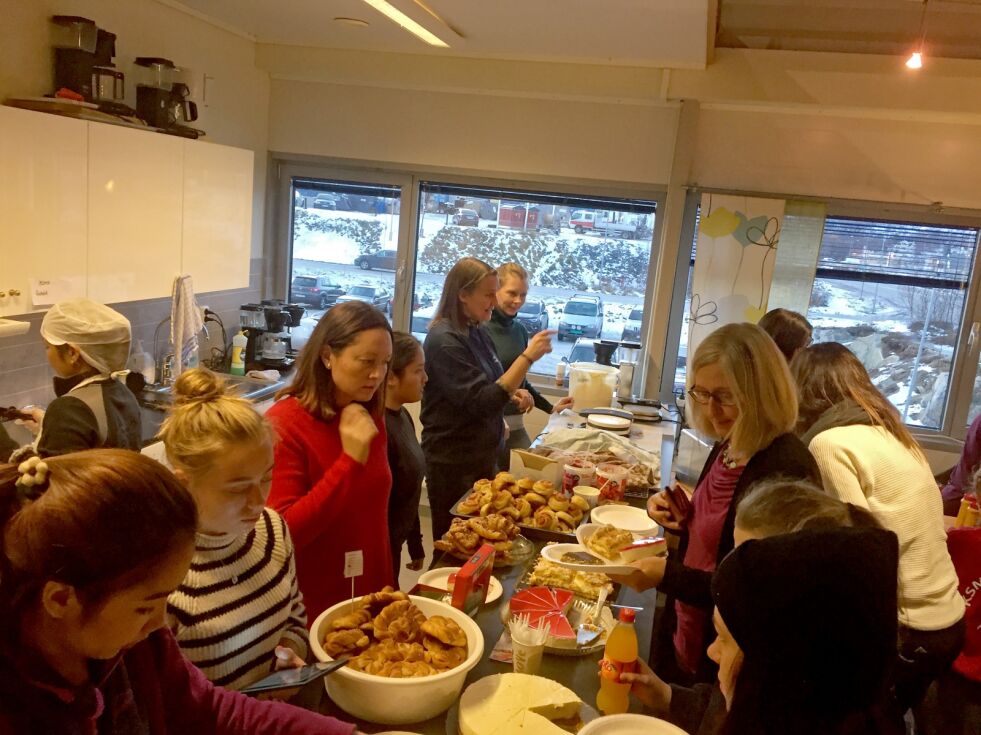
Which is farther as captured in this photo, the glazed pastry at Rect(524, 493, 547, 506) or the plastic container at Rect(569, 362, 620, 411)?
the plastic container at Rect(569, 362, 620, 411)

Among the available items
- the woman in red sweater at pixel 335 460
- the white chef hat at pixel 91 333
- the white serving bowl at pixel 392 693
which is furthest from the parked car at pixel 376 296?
the white serving bowl at pixel 392 693

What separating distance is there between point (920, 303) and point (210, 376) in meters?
4.22

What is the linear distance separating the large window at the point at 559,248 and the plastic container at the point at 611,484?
2.31 metres

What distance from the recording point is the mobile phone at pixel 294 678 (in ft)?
4.14

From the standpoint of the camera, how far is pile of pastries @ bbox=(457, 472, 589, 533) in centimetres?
229

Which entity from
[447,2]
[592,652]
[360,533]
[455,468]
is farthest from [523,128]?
[592,652]

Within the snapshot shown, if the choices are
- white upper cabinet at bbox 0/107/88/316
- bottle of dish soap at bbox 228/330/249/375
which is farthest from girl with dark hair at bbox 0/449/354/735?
bottle of dish soap at bbox 228/330/249/375

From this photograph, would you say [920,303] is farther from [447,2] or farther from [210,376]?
[210,376]

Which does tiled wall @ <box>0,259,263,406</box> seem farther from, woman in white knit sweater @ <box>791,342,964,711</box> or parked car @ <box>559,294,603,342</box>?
woman in white knit sweater @ <box>791,342,964,711</box>

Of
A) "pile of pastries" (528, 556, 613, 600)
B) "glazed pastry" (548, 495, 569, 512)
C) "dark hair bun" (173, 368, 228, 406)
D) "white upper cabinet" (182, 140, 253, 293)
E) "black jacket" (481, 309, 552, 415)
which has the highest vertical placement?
"white upper cabinet" (182, 140, 253, 293)

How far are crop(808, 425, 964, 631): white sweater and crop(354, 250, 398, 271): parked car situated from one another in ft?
11.5

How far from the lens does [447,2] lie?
3.28 meters

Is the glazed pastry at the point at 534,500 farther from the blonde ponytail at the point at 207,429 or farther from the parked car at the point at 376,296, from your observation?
the parked car at the point at 376,296

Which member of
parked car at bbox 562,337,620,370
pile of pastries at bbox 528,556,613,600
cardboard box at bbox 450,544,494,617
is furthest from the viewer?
parked car at bbox 562,337,620,370
